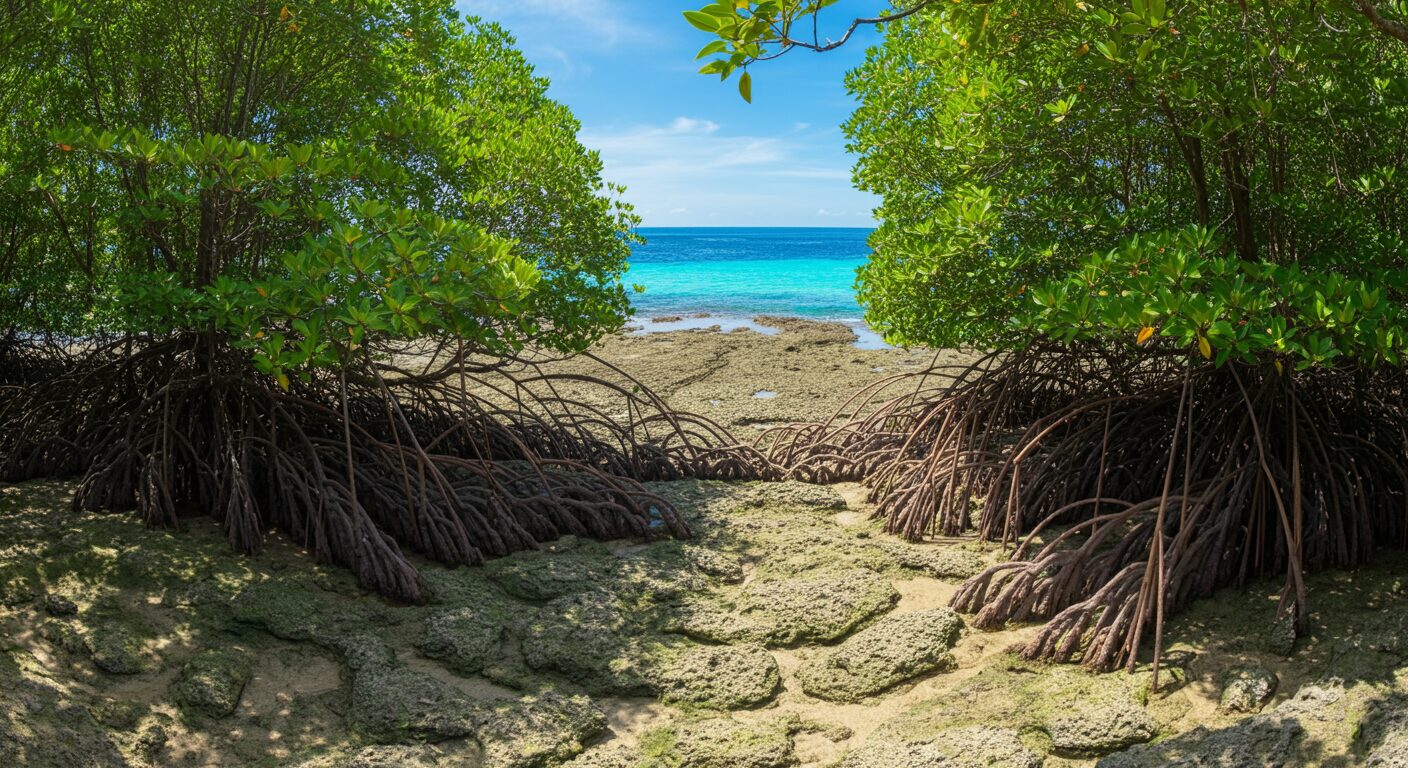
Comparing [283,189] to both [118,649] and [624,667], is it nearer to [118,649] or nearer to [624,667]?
[118,649]

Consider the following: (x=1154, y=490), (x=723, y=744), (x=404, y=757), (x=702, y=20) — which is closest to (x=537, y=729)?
(x=404, y=757)

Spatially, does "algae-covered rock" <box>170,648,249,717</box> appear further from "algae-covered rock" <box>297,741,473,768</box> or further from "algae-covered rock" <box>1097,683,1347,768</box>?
"algae-covered rock" <box>1097,683,1347,768</box>

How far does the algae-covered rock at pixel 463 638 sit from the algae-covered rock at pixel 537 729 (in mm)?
419

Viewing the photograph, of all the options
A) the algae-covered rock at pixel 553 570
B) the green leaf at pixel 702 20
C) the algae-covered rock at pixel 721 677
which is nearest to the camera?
the green leaf at pixel 702 20

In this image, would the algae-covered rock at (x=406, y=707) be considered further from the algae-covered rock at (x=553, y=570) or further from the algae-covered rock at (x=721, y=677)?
the algae-covered rock at (x=553, y=570)

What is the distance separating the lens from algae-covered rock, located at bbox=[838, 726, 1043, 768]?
144 inches

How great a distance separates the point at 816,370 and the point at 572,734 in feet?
31.3

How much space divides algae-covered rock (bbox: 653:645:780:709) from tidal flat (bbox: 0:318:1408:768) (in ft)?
0.04

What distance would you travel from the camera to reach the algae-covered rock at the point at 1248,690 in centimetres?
381

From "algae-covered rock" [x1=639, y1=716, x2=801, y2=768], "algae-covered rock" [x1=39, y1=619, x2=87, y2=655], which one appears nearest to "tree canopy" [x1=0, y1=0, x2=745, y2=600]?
"algae-covered rock" [x1=39, y1=619, x2=87, y2=655]

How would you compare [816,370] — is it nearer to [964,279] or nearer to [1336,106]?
[964,279]

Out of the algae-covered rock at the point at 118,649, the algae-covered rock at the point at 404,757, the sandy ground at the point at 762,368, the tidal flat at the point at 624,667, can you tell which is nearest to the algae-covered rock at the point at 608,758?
the tidal flat at the point at 624,667

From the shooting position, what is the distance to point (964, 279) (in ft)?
19.3

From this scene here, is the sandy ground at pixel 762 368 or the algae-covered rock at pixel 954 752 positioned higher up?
the sandy ground at pixel 762 368
